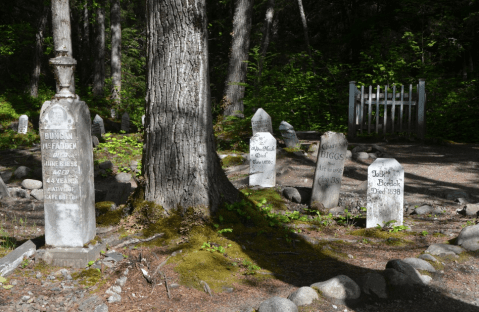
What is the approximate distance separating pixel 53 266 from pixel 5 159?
29.3 feet

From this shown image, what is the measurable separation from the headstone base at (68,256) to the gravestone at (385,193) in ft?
12.5

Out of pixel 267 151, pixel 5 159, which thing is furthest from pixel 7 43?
pixel 267 151

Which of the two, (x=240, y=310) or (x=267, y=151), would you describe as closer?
(x=240, y=310)

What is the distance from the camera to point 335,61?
20156 millimetres

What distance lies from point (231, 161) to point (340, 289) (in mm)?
6989

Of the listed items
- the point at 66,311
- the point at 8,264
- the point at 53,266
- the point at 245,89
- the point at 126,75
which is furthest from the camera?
the point at 126,75

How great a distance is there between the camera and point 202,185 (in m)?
5.14

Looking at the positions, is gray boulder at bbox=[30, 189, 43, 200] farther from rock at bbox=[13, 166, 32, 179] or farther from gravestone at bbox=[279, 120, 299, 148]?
gravestone at bbox=[279, 120, 299, 148]

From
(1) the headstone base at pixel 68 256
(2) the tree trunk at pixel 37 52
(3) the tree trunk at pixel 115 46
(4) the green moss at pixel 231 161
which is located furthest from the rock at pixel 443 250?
(2) the tree trunk at pixel 37 52

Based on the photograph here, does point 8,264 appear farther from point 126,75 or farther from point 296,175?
point 126,75

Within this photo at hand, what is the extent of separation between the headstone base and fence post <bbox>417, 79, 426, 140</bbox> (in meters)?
12.1

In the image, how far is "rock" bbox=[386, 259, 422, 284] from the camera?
4051mm

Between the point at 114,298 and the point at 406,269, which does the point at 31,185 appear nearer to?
the point at 114,298

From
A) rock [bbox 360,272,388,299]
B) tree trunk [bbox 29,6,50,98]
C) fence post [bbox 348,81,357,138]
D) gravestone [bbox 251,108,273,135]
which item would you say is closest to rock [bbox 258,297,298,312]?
rock [bbox 360,272,388,299]
